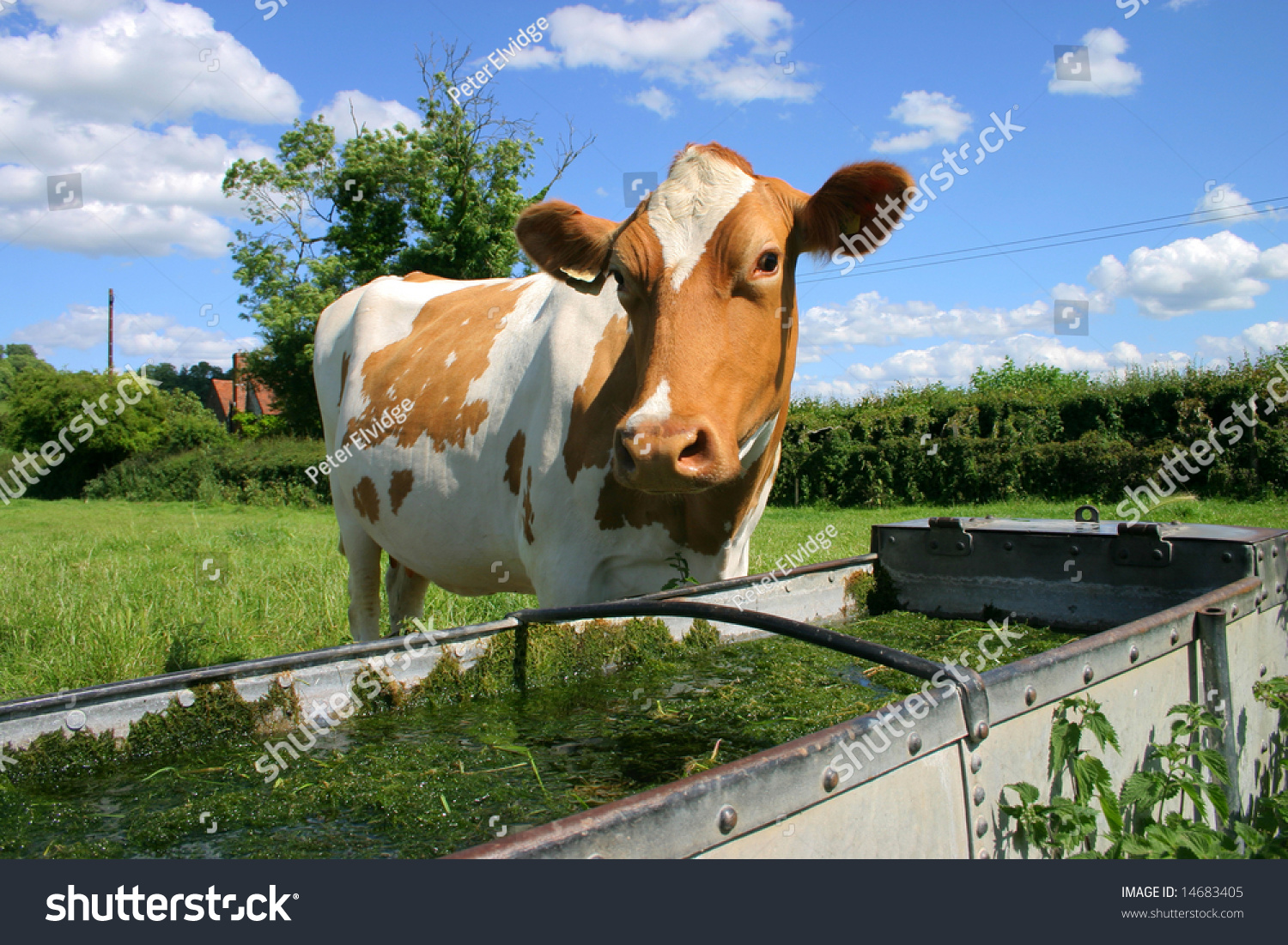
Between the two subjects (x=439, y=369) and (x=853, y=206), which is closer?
(x=853, y=206)

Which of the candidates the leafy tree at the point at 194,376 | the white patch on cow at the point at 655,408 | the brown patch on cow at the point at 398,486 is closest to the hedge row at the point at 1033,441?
the brown patch on cow at the point at 398,486

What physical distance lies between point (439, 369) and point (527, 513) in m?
1.39

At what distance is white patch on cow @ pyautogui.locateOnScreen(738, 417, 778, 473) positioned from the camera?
288 cm

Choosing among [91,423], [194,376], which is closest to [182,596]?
[91,423]

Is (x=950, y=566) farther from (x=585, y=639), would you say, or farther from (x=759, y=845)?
(x=759, y=845)

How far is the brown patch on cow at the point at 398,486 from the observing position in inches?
173

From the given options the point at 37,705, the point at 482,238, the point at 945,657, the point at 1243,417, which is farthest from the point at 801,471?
the point at 37,705

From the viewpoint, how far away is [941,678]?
4.78 ft

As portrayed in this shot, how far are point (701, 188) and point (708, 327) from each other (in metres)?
0.54

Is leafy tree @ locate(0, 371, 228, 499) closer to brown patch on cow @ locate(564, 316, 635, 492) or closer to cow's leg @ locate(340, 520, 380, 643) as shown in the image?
cow's leg @ locate(340, 520, 380, 643)

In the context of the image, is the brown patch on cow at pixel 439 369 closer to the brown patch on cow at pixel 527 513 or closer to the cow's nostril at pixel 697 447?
the brown patch on cow at pixel 527 513

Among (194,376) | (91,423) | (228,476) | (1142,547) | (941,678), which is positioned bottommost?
(941,678)

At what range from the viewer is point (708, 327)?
247 centimetres

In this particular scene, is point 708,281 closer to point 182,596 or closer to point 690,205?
point 690,205
